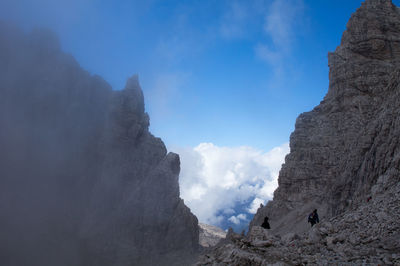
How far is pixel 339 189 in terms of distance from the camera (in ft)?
76.6

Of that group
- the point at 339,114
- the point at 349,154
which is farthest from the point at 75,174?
the point at 349,154

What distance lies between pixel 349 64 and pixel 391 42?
6.79 meters

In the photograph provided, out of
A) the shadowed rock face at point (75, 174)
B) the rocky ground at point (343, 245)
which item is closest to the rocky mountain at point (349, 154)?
the rocky ground at point (343, 245)

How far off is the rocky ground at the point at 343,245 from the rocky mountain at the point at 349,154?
4 cm

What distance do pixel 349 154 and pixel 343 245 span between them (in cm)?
1728

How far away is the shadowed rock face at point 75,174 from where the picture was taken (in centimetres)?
5881

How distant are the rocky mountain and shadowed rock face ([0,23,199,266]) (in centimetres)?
2587

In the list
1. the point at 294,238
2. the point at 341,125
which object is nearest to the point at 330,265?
the point at 294,238

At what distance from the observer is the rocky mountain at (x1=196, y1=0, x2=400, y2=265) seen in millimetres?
10680

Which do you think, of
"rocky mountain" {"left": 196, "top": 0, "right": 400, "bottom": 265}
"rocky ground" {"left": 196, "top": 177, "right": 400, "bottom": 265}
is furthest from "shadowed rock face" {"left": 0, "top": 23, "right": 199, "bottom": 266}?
"rocky ground" {"left": 196, "top": 177, "right": 400, "bottom": 265}

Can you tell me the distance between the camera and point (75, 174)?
2707 inches

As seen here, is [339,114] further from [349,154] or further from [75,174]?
[75,174]

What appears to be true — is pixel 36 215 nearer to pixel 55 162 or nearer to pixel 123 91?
pixel 55 162

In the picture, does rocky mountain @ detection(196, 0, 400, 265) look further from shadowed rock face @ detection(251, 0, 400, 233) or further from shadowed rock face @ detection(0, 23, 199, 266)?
shadowed rock face @ detection(0, 23, 199, 266)
